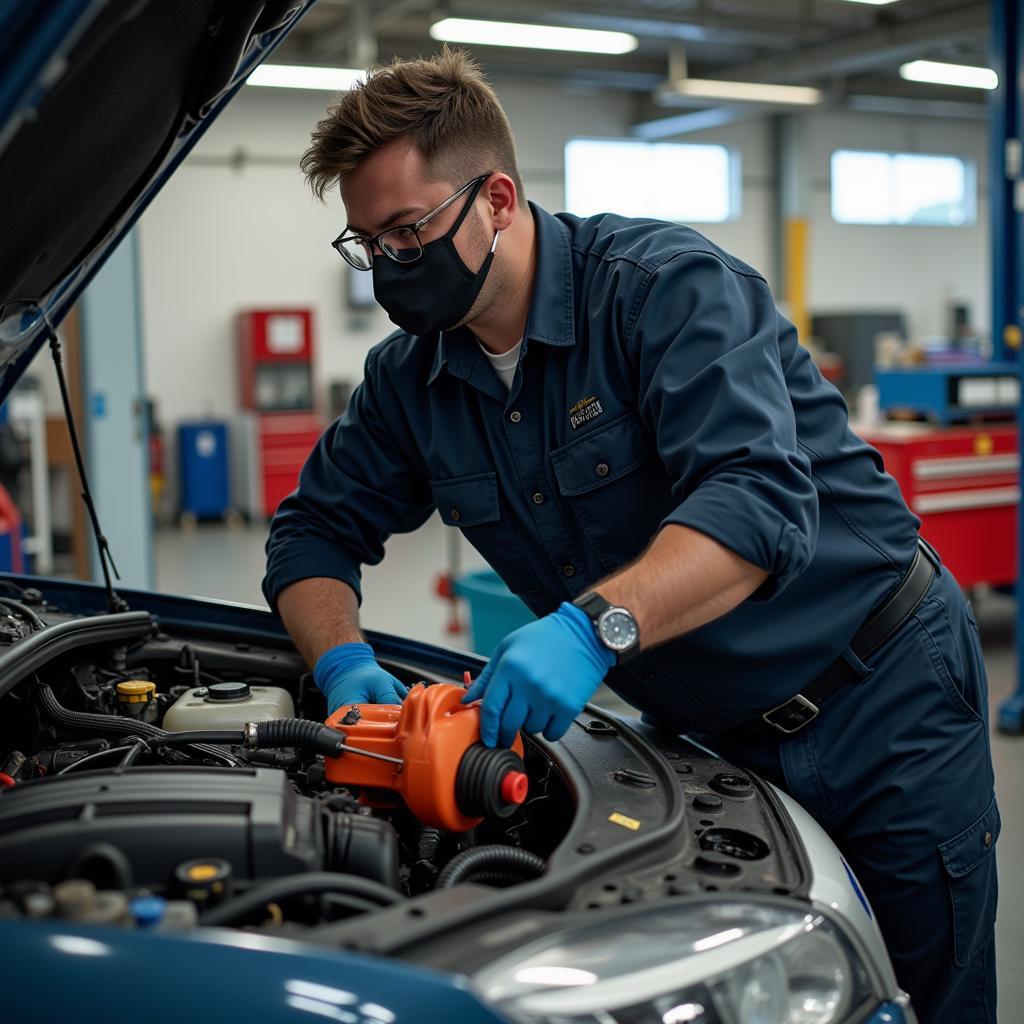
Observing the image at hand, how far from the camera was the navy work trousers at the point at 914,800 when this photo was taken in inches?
61.1

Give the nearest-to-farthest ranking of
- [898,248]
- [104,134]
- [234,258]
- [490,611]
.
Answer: [104,134], [490,611], [234,258], [898,248]

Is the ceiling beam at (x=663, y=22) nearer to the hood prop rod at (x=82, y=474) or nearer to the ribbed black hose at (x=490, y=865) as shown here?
the hood prop rod at (x=82, y=474)

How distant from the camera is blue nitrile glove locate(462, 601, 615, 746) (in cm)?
121

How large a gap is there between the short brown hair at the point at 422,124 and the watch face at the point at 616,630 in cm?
64

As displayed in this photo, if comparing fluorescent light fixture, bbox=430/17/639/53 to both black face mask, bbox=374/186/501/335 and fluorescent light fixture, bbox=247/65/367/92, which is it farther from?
black face mask, bbox=374/186/501/335

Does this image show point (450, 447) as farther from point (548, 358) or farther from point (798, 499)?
point (798, 499)

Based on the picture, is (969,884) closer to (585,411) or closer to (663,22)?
(585,411)

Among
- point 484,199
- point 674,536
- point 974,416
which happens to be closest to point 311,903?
point 674,536

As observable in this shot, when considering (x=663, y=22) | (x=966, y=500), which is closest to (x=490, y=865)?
(x=966, y=500)

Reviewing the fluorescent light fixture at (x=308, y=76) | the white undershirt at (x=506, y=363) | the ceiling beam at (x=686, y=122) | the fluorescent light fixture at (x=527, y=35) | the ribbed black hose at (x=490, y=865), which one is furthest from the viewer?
the ceiling beam at (x=686, y=122)

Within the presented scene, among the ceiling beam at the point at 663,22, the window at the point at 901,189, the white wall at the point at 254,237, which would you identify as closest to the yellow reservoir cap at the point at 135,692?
the ceiling beam at the point at 663,22

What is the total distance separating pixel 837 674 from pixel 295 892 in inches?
33.9

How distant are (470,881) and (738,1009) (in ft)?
0.92

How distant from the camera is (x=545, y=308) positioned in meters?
1.59
